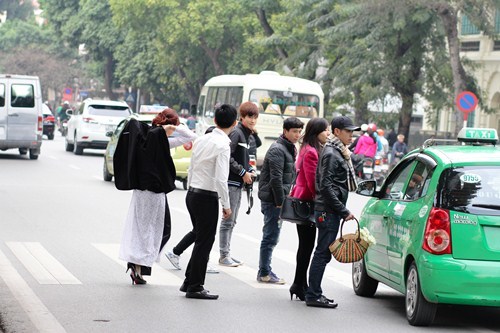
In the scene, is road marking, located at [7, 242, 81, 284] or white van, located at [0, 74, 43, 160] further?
white van, located at [0, 74, 43, 160]

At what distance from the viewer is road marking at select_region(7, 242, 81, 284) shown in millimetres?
A: 11367

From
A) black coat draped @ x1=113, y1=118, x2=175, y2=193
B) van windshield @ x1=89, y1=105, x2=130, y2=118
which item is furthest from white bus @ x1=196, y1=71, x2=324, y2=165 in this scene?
black coat draped @ x1=113, y1=118, x2=175, y2=193

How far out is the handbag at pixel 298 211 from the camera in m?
10.4

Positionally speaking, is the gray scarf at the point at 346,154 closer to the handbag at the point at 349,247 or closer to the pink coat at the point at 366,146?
the handbag at the point at 349,247

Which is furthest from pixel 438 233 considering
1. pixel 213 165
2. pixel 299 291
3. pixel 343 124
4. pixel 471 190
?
pixel 213 165

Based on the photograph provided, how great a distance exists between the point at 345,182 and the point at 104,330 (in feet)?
8.38

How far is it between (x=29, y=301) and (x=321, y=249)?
2447 mm

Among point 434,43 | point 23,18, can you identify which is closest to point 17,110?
point 434,43

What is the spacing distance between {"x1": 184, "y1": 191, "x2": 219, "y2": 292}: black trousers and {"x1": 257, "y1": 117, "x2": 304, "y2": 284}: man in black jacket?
102cm

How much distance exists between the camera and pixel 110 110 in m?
39.4

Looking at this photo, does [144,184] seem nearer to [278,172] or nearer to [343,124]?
[278,172]

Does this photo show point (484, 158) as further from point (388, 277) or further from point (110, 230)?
point (110, 230)

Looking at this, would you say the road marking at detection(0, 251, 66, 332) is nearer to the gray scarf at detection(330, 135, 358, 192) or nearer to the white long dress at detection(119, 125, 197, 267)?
the white long dress at detection(119, 125, 197, 267)

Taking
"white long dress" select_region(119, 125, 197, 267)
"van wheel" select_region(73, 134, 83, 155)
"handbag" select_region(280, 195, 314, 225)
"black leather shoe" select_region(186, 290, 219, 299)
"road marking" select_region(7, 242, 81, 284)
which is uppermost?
"handbag" select_region(280, 195, 314, 225)
